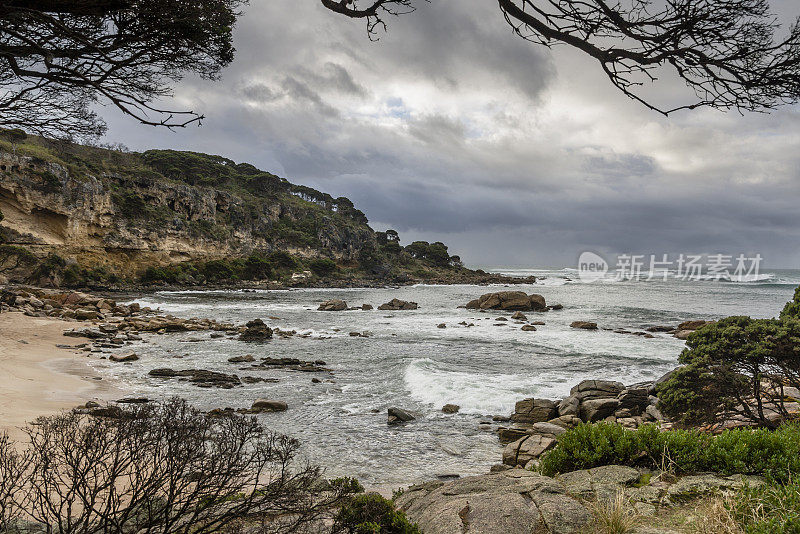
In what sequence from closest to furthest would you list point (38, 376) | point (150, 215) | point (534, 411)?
point (534, 411) < point (38, 376) < point (150, 215)

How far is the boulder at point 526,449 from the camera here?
8305 mm

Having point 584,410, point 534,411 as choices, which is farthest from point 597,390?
point 534,411

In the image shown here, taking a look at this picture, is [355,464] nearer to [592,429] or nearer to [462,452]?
[462,452]

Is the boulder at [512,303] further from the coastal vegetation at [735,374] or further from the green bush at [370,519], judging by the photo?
the green bush at [370,519]

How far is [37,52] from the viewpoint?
407cm

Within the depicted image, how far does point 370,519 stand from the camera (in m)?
3.67

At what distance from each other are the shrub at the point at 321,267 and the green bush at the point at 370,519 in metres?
85.4

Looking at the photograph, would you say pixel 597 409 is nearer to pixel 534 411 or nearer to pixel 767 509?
pixel 534 411

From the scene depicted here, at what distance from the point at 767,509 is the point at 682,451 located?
1.33 m

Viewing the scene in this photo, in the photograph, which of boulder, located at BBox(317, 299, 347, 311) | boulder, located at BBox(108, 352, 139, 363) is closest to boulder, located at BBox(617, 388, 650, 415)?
boulder, located at BBox(108, 352, 139, 363)

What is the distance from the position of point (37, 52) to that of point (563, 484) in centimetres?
753

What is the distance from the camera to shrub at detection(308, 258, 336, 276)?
87.8 m

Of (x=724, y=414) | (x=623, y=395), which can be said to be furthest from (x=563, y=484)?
(x=623, y=395)

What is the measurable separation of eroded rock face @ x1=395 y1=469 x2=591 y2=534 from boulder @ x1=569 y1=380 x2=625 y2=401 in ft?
28.8
